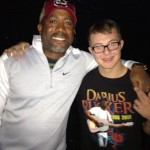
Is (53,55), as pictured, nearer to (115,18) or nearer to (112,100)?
(112,100)

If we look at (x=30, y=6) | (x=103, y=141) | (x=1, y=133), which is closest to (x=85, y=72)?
(x=103, y=141)

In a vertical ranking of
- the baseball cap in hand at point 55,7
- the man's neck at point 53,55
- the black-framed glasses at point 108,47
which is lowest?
the man's neck at point 53,55

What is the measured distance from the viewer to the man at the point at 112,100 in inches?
77.6

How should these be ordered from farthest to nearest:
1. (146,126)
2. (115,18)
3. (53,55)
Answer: (115,18) < (53,55) < (146,126)

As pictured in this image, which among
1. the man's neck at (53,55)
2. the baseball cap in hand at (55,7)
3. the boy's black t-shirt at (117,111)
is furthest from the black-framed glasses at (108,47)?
the baseball cap in hand at (55,7)

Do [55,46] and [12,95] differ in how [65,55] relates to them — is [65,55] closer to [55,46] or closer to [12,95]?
[55,46]

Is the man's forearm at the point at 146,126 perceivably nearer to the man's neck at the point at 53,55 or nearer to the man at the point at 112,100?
the man at the point at 112,100

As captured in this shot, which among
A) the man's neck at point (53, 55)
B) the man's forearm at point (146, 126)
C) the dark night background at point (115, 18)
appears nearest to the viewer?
the man's forearm at point (146, 126)

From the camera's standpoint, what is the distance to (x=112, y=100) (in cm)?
200

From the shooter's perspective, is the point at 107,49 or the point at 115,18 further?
the point at 115,18

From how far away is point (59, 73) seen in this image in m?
2.05

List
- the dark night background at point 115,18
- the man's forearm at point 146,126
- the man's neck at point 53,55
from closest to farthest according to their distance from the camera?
the man's forearm at point 146,126 → the man's neck at point 53,55 → the dark night background at point 115,18

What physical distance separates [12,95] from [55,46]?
2.30ft

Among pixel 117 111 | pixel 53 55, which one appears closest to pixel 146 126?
pixel 117 111
